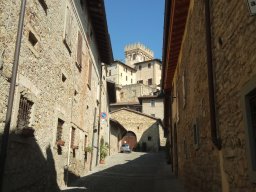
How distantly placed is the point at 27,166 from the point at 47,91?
2.30m

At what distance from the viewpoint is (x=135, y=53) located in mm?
84125

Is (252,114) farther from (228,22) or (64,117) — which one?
→ (64,117)

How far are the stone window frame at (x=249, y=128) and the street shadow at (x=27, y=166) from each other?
4.39 meters

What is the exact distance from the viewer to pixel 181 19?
9.42 meters

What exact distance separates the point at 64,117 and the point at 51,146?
5.41ft

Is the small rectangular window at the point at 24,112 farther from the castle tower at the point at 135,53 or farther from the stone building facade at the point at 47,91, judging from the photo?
the castle tower at the point at 135,53

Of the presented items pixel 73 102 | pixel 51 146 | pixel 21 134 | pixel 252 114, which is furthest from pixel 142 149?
pixel 252 114

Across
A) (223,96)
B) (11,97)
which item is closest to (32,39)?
(11,97)

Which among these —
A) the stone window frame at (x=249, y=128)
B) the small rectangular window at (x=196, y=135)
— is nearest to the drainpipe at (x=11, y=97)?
the stone window frame at (x=249, y=128)

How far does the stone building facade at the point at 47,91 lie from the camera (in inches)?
245

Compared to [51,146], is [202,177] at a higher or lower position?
lower

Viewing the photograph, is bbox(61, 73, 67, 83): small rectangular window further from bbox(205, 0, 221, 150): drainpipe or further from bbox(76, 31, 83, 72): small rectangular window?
bbox(205, 0, 221, 150): drainpipe

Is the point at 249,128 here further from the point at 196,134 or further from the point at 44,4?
the point at 44,4

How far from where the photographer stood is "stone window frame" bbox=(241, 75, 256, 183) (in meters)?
3.68
